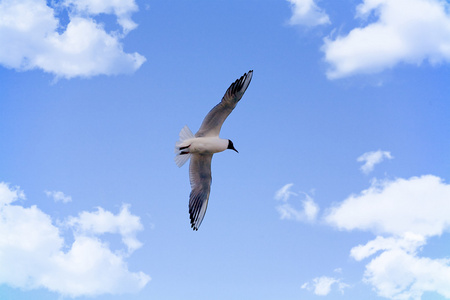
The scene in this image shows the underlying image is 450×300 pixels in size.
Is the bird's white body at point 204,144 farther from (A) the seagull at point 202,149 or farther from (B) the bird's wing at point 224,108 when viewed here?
(B) the bird's wing at point 224,108

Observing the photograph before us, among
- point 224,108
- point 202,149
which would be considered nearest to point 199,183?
point 202,149

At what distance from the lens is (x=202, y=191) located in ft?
24.4

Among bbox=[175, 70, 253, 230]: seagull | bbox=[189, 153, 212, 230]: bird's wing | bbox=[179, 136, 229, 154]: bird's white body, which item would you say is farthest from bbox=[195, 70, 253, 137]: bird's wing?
bbox=[189, 153, 212, 230]: bird's wing

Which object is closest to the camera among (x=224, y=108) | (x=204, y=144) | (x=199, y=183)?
(x=224, y=108)

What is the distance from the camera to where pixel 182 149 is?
7.41 m

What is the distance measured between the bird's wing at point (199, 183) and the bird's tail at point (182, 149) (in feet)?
0.41

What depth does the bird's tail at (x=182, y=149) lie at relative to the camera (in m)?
7.41

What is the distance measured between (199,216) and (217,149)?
3.47 ft

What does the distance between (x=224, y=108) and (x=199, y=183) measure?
1.26 metres

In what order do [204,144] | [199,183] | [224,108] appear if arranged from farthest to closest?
[199,183] → [204,144] → [224,108]

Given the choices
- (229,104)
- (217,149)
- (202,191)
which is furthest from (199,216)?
(229,104)

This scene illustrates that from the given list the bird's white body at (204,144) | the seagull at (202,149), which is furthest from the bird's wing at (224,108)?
the bird's white body at (204,144)

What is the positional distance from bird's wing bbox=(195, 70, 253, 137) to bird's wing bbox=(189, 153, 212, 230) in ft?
1.37

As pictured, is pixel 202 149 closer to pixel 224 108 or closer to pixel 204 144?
pixel 204 144
